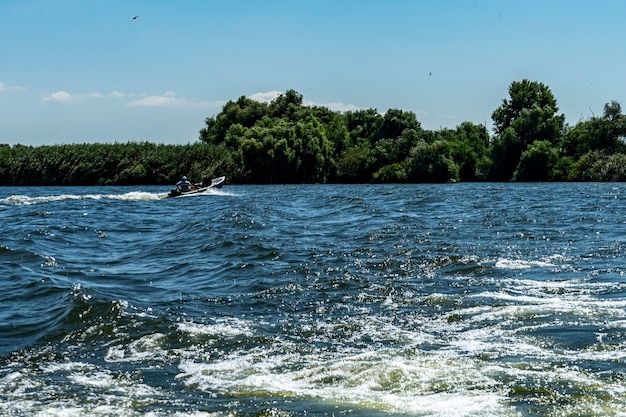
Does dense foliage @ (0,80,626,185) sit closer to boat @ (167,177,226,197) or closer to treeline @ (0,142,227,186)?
treeline @ (0,142,227,186)

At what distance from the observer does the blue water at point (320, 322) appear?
845 cm

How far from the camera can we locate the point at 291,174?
266 feet

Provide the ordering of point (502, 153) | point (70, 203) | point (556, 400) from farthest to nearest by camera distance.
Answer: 1. point (502, 153)
2. point (70, 203)
3. point (556, 400)

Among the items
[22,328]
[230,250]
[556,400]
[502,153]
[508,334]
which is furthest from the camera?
[502,153]

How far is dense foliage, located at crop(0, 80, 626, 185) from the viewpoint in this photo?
76.9 metres

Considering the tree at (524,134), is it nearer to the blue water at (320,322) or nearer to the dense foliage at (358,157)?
the dense foliage at (358,157)

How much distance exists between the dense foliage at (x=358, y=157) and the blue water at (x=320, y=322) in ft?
175

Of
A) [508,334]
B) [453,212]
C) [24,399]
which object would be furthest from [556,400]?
[453,212]

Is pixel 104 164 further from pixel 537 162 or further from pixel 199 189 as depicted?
pixel 537 162

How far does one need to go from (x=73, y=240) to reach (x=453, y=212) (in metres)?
14.8

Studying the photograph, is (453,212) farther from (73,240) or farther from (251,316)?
(251,316)

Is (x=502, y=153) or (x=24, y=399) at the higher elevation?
(x=502, y=153)

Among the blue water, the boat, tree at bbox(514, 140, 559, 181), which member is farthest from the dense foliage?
the blue water

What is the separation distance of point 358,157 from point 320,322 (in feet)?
243
